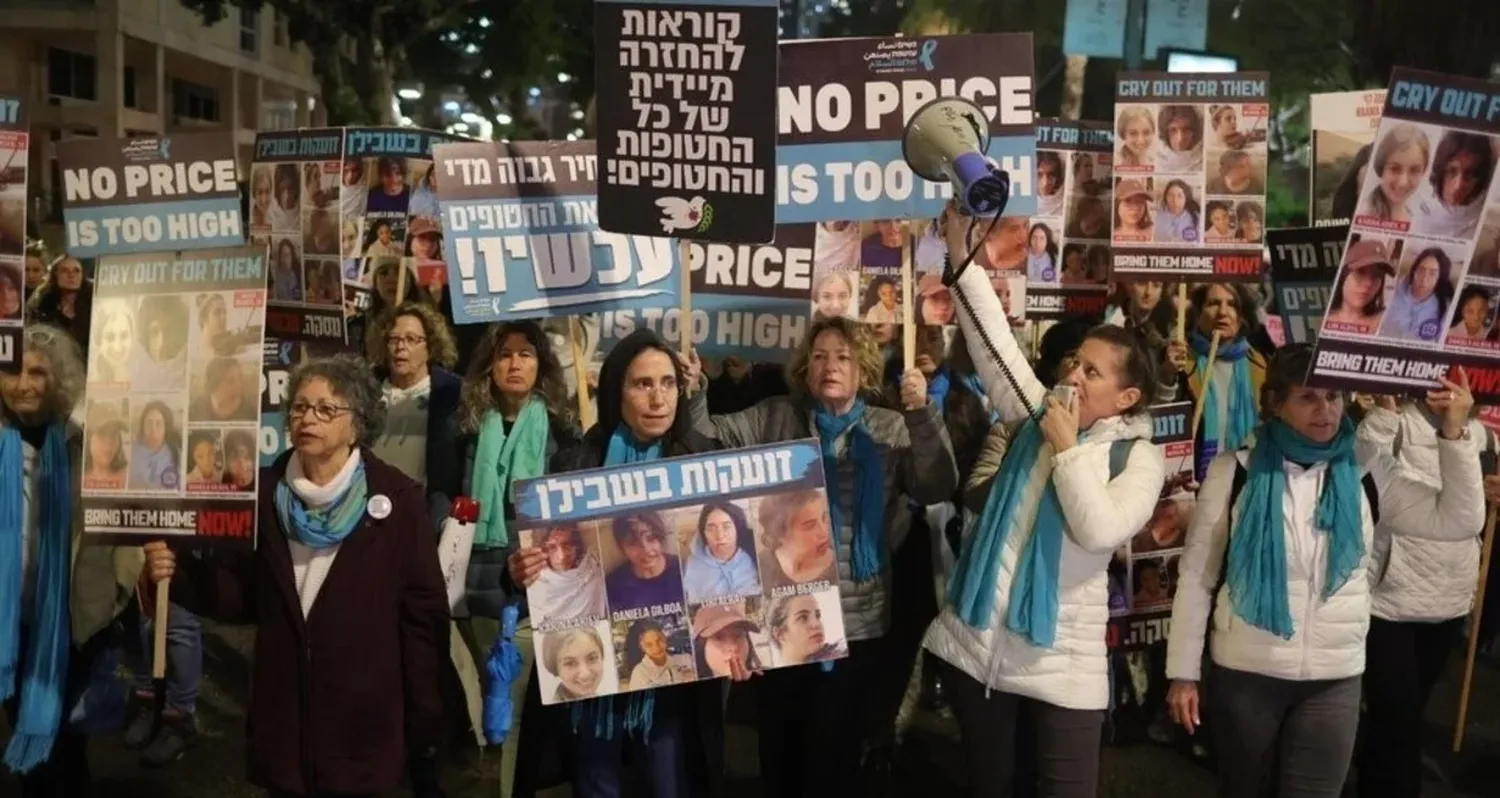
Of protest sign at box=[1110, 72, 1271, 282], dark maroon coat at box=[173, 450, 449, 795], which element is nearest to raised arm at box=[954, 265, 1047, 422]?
dark maroon coat at box=[173, 450, 449, 795]

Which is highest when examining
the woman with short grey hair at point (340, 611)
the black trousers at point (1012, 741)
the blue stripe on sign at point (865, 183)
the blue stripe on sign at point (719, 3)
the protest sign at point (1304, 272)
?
the blue stripe on sign at point (719, 3)

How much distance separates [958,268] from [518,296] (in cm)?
156

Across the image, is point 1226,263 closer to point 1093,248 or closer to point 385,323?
point 1093,248

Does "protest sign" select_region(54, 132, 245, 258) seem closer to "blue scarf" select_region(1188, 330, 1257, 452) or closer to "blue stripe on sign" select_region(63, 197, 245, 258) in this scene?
"blue stripe on sign" select_region(63, 197, 245, 258)

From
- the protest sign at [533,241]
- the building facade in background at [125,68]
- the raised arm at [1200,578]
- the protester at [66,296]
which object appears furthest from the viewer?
Answer: the building facade in background at [125,68]

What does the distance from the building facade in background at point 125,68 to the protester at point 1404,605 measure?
2059 cm

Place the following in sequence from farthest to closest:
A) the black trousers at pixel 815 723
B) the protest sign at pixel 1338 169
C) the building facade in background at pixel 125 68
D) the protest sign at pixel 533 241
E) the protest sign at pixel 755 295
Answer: the building facade in background at pixel 125 68, the protest sign at pixel 1338 169, the protest sign at pixel 755 295, the protest sign at pixel 533 241, the black trousers at pixel 815 723

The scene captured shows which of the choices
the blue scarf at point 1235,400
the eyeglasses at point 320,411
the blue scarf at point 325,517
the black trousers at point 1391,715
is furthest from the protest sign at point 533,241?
the blue scarf at point 1235,400

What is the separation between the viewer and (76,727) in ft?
14.8

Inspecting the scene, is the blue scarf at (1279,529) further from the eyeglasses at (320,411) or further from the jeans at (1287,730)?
the eyeglasses at (320,411)

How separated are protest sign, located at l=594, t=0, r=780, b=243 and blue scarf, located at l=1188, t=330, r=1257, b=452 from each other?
117 inches

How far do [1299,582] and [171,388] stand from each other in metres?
3.31

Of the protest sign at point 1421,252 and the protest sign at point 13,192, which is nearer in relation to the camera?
the protest sign at point 1421,252

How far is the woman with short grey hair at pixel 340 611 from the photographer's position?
142 inches
